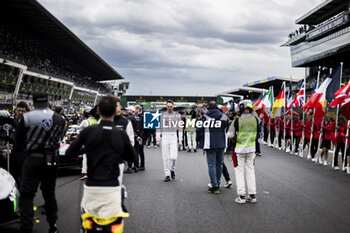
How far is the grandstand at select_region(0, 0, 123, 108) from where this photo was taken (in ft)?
103

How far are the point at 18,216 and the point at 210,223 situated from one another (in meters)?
2.65

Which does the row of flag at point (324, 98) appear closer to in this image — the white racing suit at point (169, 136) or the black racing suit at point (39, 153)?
the white racing suit at point (169, 136)

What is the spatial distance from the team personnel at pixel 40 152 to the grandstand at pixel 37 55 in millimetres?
17608

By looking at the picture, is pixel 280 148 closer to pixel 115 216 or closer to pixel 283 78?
pixel 115 216

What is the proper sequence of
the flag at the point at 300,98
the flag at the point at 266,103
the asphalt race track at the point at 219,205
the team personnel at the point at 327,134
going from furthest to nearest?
the flag at the point at 266,103 → the flag at the point at 300,98 → the team personnel at the point at 327,134 → the asphalt race track at the point at 219,205

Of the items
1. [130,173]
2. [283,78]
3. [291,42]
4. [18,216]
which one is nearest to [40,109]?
[18,216]

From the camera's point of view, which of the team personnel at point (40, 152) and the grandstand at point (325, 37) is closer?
the team personnel at point (40, 152)

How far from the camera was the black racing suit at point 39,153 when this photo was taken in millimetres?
4656

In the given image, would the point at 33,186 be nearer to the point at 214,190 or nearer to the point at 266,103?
the point at 214,190

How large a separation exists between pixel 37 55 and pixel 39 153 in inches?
1701

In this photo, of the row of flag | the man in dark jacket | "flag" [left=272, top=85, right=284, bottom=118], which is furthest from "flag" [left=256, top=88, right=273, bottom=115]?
the man in dark jacket

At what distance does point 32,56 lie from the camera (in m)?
42.1

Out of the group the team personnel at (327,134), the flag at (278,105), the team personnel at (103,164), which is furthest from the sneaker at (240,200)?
the flag at (278,105)

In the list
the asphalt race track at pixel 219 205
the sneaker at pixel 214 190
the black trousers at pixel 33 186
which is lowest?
the asphalt race track at pixel 219 205
